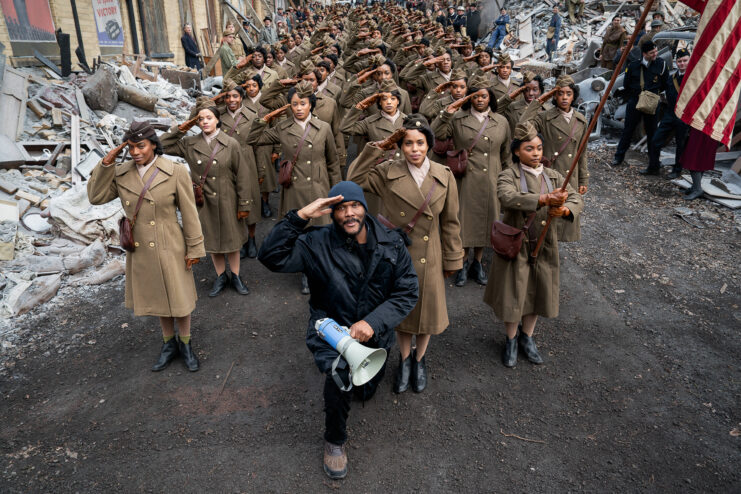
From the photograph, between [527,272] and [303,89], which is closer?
[527,272]

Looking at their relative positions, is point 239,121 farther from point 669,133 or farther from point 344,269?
point 669,133

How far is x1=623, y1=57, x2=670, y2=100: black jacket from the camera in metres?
9.50

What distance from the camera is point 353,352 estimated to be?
9.26 ft

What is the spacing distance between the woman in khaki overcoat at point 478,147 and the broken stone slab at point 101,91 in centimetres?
834

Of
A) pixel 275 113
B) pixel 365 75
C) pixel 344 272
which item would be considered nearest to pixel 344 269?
pixel 344 272

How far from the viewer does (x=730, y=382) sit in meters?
4.43

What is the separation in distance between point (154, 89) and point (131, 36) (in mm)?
6070

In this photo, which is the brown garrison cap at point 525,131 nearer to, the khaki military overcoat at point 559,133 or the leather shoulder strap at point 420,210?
the leather shoulder strap at point 420,210

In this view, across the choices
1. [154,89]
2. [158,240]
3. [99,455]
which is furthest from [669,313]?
[154,89]

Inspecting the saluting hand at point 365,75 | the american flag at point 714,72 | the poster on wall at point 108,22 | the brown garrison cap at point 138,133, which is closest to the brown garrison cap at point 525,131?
the american flag at point 714,72

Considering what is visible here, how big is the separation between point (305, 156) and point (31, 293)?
11.4 ft

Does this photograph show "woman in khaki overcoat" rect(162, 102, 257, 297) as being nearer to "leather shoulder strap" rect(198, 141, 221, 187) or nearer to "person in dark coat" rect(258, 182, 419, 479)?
"leather shoulder strap" rect(198, 141, 221, 187)

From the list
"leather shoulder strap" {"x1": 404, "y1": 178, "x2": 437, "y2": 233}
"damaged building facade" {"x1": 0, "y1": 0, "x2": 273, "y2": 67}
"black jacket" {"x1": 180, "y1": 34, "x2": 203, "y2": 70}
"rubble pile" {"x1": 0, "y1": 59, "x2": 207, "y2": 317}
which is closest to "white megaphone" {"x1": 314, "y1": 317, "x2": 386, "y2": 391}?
"leather shoulder strap" {"x1": 404, "y1": 178, "x2": 437, "y2": 233}

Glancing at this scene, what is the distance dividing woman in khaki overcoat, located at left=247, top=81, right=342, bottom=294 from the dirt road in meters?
1.21
